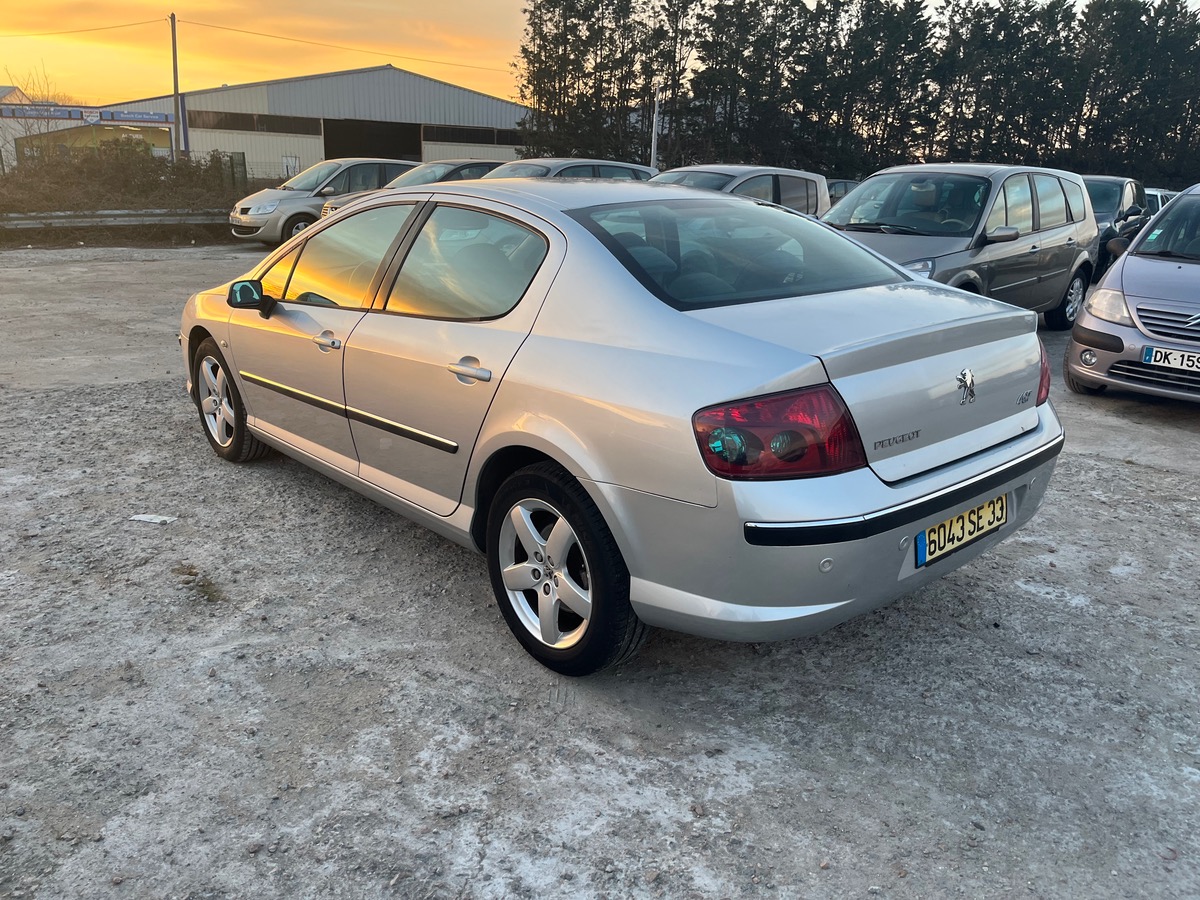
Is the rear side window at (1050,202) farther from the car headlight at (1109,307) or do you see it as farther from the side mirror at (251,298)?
the side mirror at (251,298)

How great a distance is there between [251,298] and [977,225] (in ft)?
20.1

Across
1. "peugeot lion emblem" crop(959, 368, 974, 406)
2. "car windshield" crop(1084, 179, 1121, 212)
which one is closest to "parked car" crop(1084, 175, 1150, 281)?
"car windshield" crop(1084, 179, 1121, 212)

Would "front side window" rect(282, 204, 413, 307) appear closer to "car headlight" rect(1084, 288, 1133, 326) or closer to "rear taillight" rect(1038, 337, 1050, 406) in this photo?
"rear taillight" rect(1038, 337, 1050, 406)

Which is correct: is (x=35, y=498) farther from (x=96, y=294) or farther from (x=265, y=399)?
(x=96, y=294)

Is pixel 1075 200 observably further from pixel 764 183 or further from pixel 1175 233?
pixel 764 183

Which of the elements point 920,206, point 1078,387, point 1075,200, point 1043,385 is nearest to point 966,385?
point 1043,385

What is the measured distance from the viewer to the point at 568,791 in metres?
2.53

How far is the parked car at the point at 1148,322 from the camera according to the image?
6109mm

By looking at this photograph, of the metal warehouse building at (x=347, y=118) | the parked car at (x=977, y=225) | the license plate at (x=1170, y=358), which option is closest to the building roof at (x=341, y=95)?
the metal warehouse building at (x=347, y=118)

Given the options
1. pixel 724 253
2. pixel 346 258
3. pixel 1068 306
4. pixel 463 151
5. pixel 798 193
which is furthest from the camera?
pixel 463 151

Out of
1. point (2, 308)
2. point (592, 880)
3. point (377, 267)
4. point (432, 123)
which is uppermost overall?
point (432, 123)

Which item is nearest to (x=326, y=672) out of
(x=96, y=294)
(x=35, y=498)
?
(x=35, y=498)

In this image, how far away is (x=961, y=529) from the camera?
2.86 meters

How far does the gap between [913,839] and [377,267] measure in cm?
283
